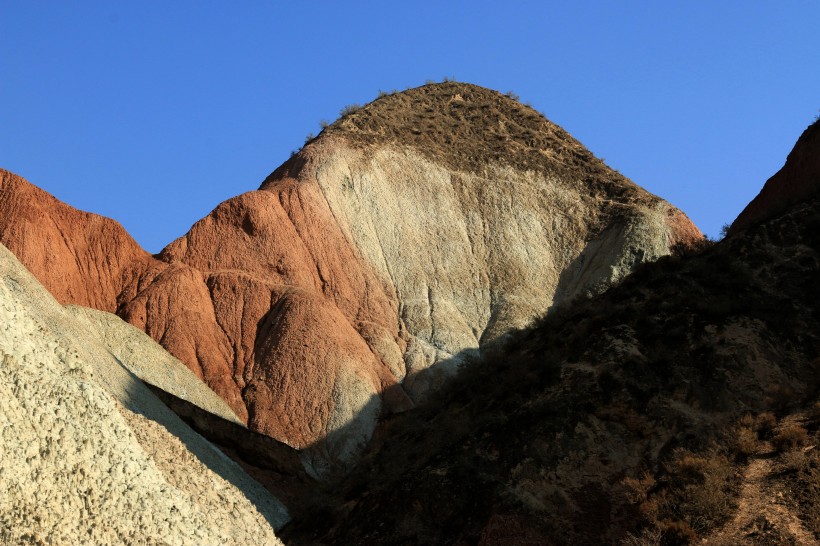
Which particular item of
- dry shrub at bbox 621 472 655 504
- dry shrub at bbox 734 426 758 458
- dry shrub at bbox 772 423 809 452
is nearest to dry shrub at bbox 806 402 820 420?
dry shrub at bbox 772 423 809 452

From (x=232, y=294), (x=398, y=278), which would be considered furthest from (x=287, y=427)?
(x=398, y=278)

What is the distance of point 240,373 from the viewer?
159ft

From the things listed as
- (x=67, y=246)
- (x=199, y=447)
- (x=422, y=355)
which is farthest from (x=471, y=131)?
(x=199, y=447)

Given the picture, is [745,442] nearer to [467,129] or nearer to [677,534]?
[677,534]

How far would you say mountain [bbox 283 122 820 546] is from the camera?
72.3ft

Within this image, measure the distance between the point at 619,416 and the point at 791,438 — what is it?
4.11 metres

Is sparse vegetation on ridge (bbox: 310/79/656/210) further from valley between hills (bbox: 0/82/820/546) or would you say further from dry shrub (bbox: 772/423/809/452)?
dry shrub (bbox: 772/423/809/452)

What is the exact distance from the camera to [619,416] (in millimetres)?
25625

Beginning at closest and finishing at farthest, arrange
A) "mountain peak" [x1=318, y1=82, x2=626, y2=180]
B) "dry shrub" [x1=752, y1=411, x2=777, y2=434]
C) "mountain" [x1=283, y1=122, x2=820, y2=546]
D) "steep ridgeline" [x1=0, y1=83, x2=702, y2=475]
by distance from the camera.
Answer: "mountain" [x1=283, y1=122, x2=820, y2=546]
"dry shrub" [x1=752, y1=411, x2=777, y2=434]
"steep ridgeline" [x1=0, y1=83, x2=702, y2=475]
"mountain peak" [x1=318, y1=82, x2=626, y2=180]

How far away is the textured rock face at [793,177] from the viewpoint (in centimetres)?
3759

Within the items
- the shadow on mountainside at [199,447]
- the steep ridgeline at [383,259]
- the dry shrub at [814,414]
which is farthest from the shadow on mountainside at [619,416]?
the steep ridgeline at [383,259]

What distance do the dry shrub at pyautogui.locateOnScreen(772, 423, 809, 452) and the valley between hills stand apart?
0.18 ft

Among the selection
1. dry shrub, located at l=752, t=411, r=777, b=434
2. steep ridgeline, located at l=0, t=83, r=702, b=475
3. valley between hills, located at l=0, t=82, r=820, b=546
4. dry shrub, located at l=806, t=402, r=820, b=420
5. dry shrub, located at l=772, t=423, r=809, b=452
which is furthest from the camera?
steep ridgeline, located at l=0, t=83, r=702, b=475

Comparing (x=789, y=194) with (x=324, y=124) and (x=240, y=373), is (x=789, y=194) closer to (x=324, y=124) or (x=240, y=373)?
(x=240, y=373)
